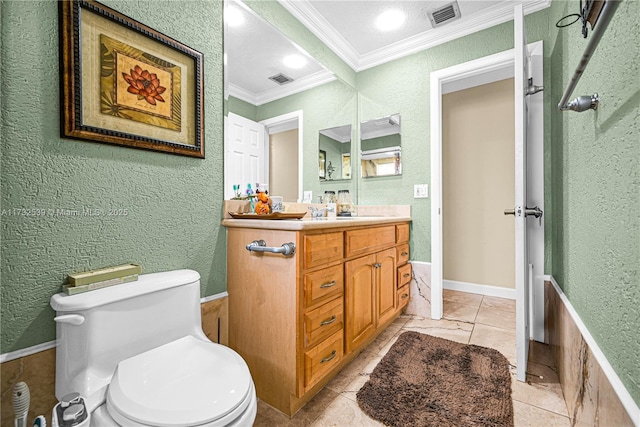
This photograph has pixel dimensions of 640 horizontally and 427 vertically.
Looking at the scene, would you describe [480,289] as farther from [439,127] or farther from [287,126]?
[287,126]

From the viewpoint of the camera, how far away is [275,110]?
1.91 meters

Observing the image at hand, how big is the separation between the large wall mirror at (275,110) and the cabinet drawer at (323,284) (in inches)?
27.2

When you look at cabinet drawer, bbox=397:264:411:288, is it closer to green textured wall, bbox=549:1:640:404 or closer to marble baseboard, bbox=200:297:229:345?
green textured wall, bbox=549:1:640:404

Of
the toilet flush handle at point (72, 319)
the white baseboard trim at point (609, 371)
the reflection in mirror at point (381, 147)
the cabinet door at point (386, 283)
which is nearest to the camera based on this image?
the white baseboard trim at point (609, 371)

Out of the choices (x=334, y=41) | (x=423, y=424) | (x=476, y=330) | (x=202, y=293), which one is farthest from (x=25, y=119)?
(x=476, y=330)

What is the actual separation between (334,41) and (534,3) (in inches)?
58.1

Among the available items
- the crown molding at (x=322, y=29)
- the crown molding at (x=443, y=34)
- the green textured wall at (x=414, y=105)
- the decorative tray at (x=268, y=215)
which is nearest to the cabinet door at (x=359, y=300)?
the decorative tray at (x=268, y=215)

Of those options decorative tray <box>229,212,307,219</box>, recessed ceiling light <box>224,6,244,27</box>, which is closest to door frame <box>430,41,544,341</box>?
decorative tray <box>229,212,307,219</box>

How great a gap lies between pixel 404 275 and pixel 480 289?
4.40 feet

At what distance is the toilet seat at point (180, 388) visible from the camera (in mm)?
688

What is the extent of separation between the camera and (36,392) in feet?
3.01

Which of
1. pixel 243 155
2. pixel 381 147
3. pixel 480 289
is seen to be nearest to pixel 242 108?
pixel 243 155

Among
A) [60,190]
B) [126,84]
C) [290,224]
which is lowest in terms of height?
[290,224]

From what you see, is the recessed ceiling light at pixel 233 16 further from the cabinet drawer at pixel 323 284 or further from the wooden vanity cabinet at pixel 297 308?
the cabinet drawer at pixel 323 284
